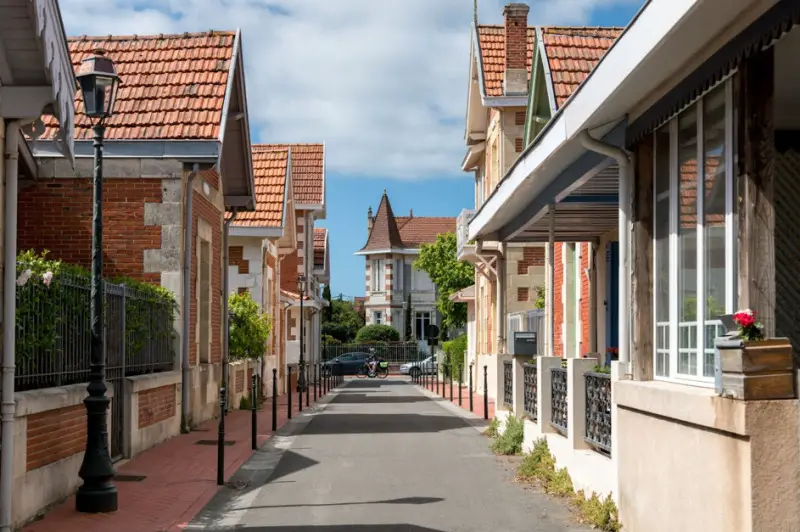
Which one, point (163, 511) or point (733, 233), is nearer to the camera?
point (733, 233)

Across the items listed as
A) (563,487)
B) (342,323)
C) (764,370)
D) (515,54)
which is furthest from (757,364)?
(342,323)

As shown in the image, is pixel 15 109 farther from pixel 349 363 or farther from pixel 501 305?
pixel 349 363

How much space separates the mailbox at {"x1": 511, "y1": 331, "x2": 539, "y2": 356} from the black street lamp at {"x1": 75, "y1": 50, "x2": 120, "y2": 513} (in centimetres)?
627

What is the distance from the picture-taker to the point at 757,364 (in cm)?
585

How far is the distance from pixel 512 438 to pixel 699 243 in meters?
7.80

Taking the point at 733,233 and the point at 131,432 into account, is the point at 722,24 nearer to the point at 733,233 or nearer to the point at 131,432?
the point at 733,233

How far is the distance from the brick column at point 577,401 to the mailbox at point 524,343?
348 cm

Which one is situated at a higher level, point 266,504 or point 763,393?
point 763,393

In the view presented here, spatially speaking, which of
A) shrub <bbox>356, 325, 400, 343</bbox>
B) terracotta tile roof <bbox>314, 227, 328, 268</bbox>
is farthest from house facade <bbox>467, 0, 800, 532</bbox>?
shrub <bbox>356, 325, 400, 343</bbox>

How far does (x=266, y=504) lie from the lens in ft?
34.4

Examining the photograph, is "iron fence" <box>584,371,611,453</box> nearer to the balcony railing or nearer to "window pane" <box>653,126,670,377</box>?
"window pane" <box>653,126,670,377</box>

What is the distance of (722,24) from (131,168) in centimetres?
1209

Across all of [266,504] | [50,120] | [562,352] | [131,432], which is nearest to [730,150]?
[266,504]

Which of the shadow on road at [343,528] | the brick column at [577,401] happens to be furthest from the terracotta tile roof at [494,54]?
the shadow on road at [343,528]
